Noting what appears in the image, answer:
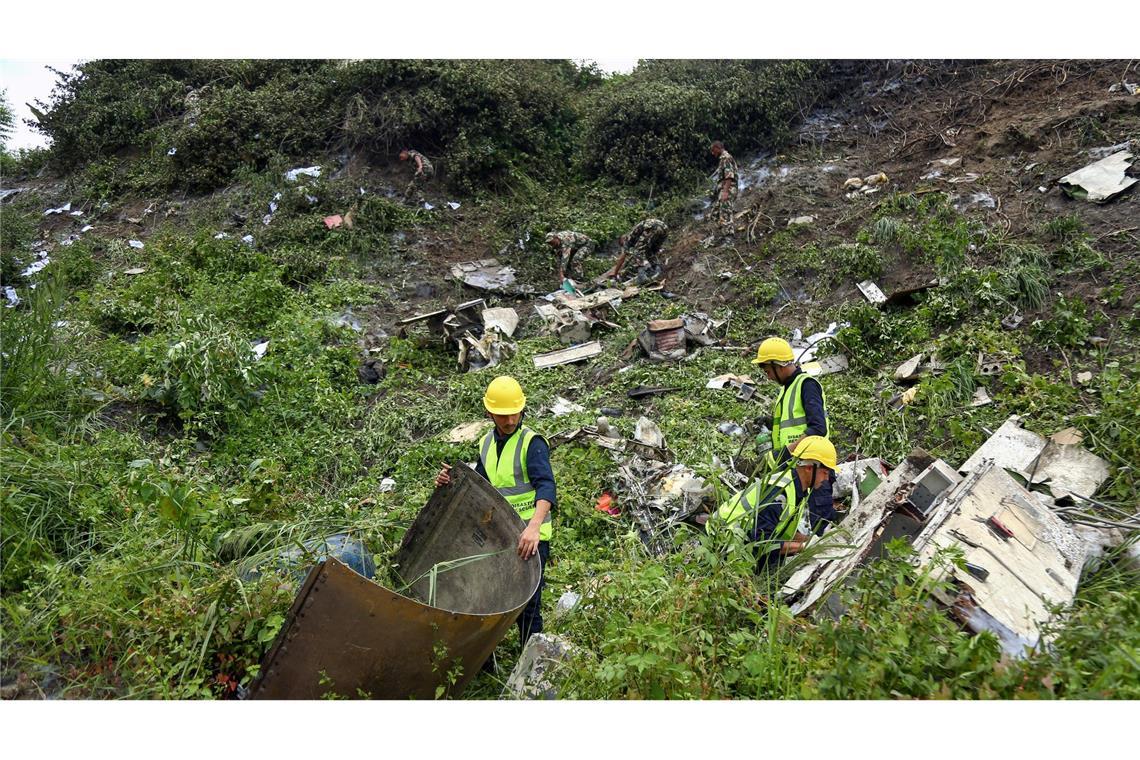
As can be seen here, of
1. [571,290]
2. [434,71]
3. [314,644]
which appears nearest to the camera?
[314,644]

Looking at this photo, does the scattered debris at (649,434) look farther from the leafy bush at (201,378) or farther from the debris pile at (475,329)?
the leafy bush at (201,378)

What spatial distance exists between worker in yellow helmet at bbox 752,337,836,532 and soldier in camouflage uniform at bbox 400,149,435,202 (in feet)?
27.5

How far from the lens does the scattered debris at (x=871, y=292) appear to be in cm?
701

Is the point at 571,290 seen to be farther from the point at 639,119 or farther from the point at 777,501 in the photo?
the point at 777,501

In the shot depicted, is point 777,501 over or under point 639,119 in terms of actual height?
under

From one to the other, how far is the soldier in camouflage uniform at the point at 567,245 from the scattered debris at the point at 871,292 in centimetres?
421

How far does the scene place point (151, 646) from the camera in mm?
2680

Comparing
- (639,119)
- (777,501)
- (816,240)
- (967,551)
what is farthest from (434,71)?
(967,551)

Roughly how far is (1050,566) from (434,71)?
37.0 feet

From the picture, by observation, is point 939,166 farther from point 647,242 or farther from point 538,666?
point 538,666

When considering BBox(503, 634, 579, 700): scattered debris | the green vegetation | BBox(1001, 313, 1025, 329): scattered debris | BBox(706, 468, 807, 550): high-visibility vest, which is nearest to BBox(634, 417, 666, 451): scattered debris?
the green vegetation

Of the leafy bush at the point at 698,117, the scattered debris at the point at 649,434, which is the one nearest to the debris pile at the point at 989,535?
the scattered debris at the point at 649,434

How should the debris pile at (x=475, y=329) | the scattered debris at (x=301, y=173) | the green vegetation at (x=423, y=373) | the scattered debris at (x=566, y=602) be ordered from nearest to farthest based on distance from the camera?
the green vegetation at (x=423, y=373) < the scattered debris at (x=566, y=602) < the debris pile at (x=475, y=329) < the scattered debris at (x=301, y=173)

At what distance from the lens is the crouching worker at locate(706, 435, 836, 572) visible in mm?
3391
